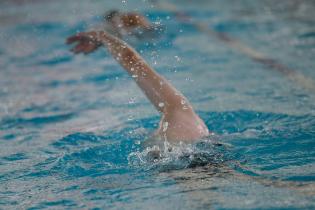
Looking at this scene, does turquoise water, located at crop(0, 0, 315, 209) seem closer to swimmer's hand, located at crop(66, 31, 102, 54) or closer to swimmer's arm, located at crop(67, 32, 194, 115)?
swimmer's arm, located at crop(67, 32, 194, 115)

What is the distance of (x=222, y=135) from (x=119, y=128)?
94 centimetres

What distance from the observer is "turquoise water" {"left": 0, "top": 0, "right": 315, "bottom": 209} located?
2.78 metres

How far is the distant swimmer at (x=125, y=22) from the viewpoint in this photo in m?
4.35

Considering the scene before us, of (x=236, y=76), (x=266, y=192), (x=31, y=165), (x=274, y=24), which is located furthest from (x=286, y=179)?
(x=274, y=24)

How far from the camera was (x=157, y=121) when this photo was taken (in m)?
4.35

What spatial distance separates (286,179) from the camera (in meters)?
2.82

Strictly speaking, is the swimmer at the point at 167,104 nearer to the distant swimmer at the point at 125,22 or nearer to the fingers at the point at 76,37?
the fingers at the point at 76,37

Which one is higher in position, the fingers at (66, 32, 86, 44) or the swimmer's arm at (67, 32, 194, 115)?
the fingers at (66, 32, 86, 44)

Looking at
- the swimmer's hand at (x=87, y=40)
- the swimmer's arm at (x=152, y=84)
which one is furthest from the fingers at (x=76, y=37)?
the swimmer's arm at (x=152, y=84)

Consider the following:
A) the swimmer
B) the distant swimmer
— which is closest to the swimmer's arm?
the swimmer

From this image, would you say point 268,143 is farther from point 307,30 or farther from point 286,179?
point 307,30

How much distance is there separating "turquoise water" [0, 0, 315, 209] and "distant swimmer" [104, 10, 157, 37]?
58cm

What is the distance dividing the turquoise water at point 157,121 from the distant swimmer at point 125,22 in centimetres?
58

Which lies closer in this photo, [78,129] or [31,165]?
[31,165]
